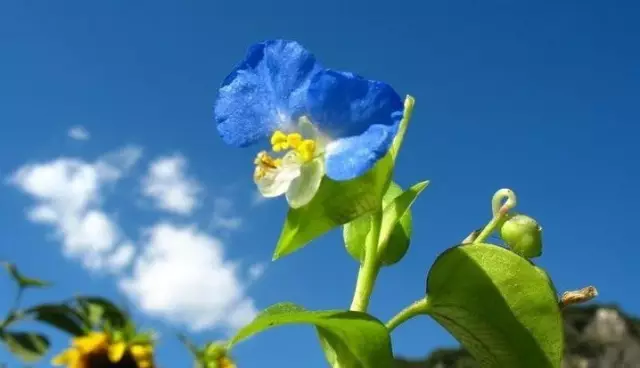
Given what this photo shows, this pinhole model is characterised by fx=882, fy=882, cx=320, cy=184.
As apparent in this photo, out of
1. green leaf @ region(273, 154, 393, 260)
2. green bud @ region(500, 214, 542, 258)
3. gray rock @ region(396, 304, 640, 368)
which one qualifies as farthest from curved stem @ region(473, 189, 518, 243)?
gray rock @ region(396, 304, 640, 368)

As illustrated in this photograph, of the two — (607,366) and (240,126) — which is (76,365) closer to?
(240,126)

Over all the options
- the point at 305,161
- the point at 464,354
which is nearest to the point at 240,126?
the point at 305,161

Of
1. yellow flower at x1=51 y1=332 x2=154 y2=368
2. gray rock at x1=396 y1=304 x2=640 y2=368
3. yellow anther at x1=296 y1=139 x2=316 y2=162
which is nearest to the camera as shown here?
yellow flower at x1=51 y1=332 x2=154 y2=368

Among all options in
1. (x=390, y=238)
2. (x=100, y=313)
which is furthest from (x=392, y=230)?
(x=100, y=313)

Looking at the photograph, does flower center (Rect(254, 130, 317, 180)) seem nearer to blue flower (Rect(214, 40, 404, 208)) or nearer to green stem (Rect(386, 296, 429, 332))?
blue flower (Rect(214, 40, 404, 208))

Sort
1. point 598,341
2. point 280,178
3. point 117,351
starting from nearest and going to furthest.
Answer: point 117,351, point 280,178, point 598,341

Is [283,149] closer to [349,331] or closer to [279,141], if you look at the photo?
[279,141]
